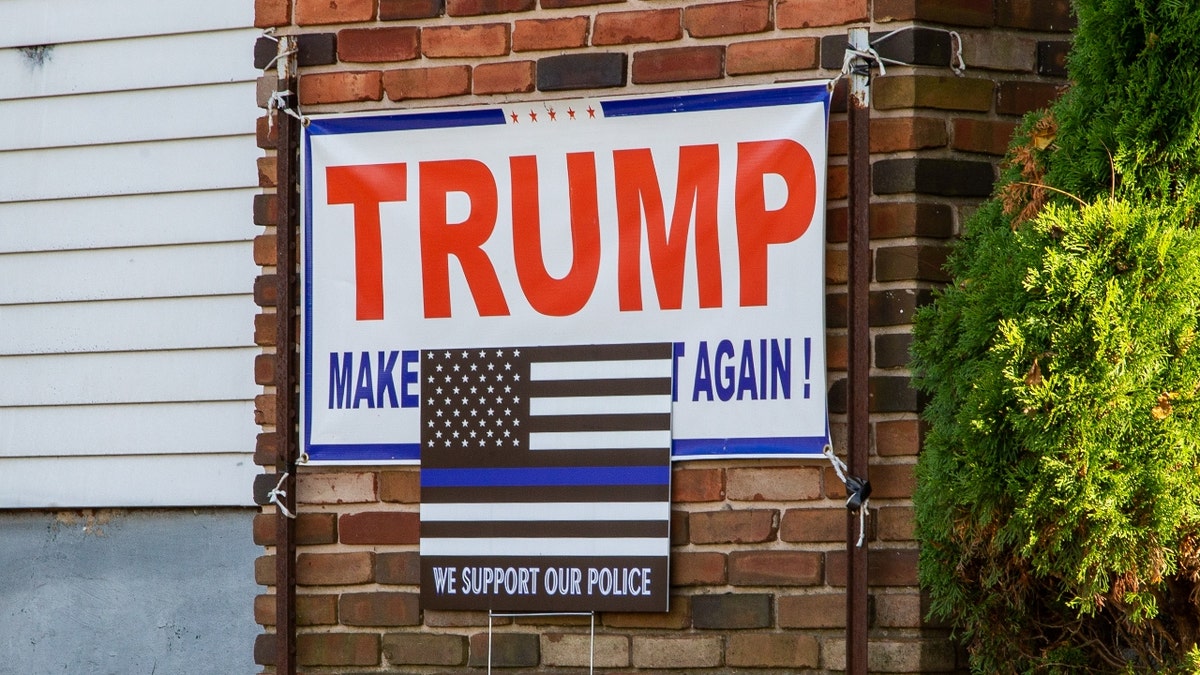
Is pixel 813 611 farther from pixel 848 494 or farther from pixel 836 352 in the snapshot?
pixel 836 352

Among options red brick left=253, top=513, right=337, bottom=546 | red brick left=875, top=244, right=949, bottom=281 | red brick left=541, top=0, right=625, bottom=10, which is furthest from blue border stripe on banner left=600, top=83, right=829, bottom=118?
red brick left=253, top=513, right=337, bottom=546

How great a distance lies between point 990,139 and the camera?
11.4 feet

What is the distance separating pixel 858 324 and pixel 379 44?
137 centimetres

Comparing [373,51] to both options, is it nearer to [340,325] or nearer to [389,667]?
[340,325]

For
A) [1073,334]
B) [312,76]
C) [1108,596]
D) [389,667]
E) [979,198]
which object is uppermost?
[312,76]

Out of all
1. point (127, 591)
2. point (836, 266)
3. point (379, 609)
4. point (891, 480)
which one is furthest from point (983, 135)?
point (127, 591)

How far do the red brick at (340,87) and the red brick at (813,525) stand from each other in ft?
4.71

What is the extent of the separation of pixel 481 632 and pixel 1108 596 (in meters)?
1.46

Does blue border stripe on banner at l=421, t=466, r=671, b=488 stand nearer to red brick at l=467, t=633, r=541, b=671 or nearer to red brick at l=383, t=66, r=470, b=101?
red brick at l=467, t=633, r=541, b=671

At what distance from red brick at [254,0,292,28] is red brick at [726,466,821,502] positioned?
5.23 ft

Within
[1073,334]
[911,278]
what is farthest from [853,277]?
[1073,334]

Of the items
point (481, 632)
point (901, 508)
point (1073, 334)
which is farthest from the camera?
point (481, 632)

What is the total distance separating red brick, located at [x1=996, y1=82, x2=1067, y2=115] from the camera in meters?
3.50

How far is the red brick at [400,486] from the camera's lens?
3633 millimetres
